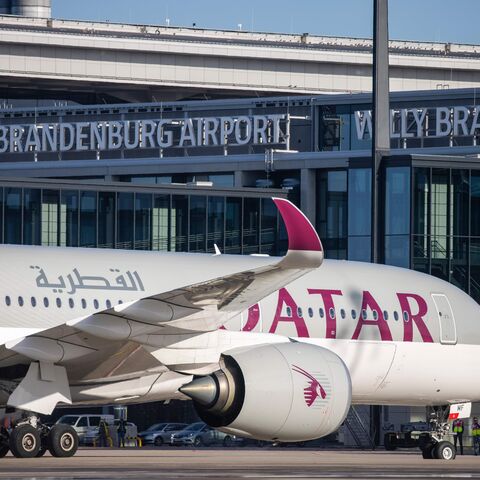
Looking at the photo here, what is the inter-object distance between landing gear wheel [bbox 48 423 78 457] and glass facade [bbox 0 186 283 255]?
25322 mm

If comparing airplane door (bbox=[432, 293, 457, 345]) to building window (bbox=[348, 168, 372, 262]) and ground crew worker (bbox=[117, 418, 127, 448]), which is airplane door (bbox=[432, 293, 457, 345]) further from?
building window (bbox=[348, 168, 372, 262])

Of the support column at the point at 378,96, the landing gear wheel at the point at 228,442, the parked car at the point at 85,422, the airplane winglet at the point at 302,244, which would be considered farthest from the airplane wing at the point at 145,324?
the parked car at the point at 85,422

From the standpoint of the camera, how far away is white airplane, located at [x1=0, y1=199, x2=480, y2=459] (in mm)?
20578

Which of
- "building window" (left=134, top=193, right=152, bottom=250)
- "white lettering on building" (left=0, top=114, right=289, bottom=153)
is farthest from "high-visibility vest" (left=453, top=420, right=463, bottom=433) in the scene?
"white lettering on building" (left=0, top=114, right=289, bottom=153)

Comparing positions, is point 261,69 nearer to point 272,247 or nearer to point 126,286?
point 272,247

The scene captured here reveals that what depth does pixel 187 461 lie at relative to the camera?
85.7 ft

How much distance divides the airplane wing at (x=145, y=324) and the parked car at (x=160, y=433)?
22.3m

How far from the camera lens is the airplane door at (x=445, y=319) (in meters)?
28.9

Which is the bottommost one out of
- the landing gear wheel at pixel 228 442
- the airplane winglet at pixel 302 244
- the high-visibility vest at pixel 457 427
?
the landing gear wheel at pixel 228 442

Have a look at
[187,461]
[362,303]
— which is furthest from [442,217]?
[187,461]

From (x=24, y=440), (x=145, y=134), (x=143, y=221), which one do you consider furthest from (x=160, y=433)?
(x=24, y=440)

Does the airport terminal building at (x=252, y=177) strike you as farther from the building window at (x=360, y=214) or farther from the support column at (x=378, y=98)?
the support column at (x=378, y=98)

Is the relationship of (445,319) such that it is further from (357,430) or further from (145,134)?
(145,134)

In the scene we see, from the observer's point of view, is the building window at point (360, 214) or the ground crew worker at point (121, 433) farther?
the building window at point (360, 214)
